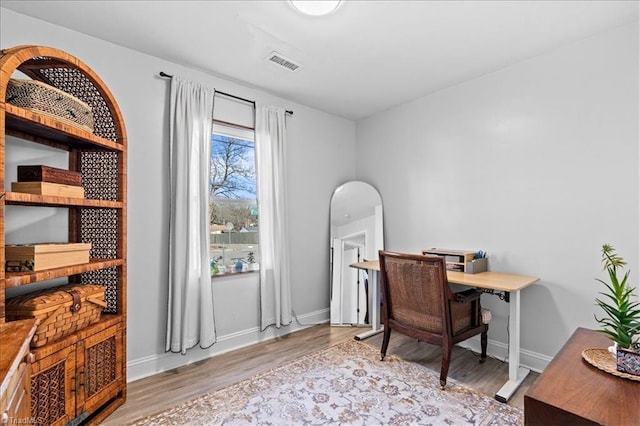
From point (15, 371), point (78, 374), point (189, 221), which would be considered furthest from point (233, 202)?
point (15, 371)

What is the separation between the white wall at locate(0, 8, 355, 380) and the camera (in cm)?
220

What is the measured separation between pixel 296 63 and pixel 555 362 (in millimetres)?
2546

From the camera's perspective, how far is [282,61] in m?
2.53

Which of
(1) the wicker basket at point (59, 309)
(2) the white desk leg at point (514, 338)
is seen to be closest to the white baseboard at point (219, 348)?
(1) the wicker basket at point (59, 309)

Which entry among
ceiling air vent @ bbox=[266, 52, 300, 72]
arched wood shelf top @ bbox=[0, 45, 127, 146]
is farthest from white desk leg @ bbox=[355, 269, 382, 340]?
arched wood shelf top @ bbox=[0, 45, 127, 146]

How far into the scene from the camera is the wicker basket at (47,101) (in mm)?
1540

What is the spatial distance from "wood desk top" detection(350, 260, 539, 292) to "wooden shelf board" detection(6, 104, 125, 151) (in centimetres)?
256

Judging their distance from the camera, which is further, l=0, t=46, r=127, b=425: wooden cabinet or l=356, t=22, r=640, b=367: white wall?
l=356, t=22, r=640, b=367: white wall

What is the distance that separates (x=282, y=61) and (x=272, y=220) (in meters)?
1.42

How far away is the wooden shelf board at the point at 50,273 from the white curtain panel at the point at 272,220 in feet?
4.33

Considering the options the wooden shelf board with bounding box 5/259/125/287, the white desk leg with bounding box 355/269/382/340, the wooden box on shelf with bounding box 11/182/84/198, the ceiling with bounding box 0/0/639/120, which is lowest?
the white desk leg with bounding box 355/269/382/340

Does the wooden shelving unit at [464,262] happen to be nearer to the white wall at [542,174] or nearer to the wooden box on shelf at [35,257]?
the white wall at [542,174]

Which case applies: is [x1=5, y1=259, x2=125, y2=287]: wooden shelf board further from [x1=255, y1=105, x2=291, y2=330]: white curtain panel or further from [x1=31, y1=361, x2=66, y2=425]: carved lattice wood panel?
[x1=255, y1=105, x2=291, y2=330]: white curtain panel

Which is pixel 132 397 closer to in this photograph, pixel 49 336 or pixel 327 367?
pixel 49 336
